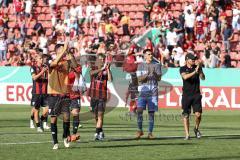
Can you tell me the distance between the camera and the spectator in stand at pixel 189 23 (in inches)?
1581

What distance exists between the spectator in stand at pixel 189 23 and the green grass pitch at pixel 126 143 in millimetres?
10603

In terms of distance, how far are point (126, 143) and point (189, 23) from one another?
20138mm

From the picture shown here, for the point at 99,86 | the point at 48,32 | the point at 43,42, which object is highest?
the point at 99,86

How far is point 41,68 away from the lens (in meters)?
25.0

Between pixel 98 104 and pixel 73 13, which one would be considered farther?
pixel 73 13

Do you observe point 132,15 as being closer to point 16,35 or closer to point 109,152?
point 16,35

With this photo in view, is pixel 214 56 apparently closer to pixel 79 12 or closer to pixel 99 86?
pixel 79 12

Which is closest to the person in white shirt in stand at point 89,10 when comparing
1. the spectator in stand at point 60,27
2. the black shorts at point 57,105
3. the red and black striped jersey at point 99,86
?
the spectator in stand at point 60,27

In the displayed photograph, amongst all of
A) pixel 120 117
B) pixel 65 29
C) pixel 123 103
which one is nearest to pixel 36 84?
pixel 120 117

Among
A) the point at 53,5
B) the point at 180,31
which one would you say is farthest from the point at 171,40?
the point at 53,5

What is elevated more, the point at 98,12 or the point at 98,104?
the point at 98,12

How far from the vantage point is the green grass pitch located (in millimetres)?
17781

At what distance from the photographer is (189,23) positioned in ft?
132

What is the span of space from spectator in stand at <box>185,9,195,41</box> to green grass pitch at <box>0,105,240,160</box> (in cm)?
1060
